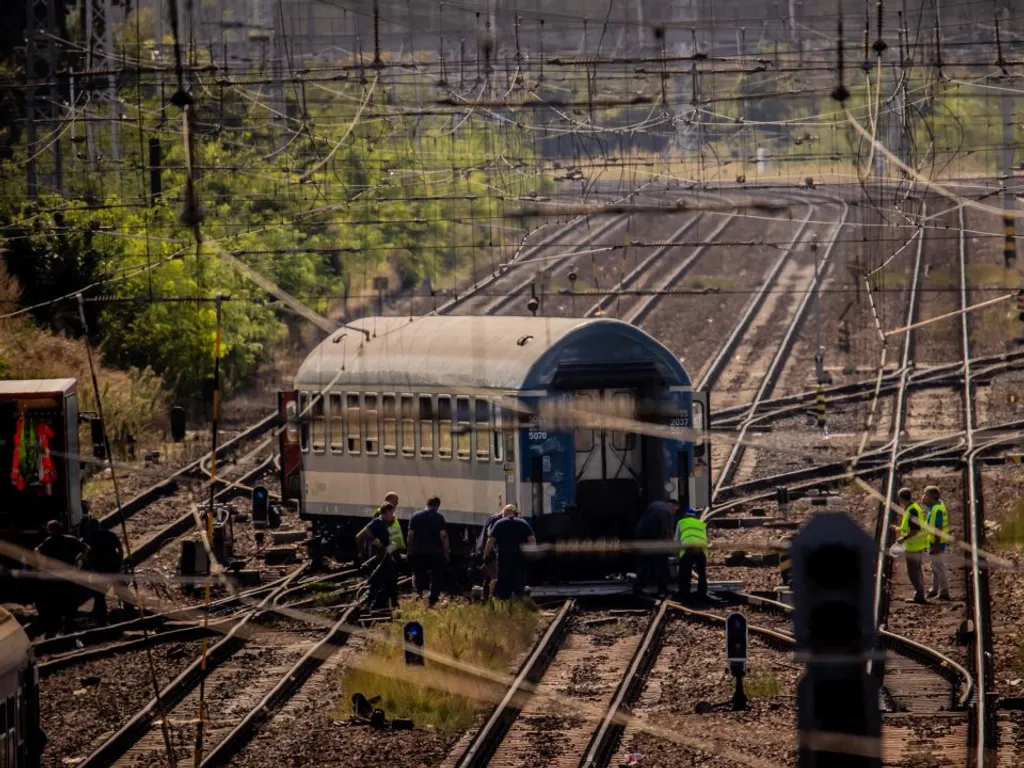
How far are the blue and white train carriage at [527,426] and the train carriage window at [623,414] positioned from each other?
0.02 meters

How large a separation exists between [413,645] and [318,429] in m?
8.78

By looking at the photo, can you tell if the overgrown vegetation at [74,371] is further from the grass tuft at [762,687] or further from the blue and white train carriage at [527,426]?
the grass tuft at [762,687]

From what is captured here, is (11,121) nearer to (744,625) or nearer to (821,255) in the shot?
(821,255)

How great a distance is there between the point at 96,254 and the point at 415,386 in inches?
604

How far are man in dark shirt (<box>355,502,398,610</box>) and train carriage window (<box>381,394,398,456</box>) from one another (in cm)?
272

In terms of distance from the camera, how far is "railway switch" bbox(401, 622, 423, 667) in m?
16.1

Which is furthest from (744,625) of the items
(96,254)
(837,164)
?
(837,164)

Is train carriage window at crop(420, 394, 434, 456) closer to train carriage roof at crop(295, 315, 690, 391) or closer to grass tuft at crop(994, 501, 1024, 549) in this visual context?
train carriage roof at crop(295, 315, 690, 391)

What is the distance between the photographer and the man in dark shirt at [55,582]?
64.6 ft

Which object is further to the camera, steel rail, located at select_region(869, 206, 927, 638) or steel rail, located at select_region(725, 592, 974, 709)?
steel rail, located at select_region(869, 206, 927, 638)

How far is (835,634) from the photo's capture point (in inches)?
153

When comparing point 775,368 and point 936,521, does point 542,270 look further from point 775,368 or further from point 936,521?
point 936,521

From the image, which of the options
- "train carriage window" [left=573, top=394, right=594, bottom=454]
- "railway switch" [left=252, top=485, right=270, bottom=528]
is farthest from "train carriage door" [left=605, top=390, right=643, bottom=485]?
"railway switch" [left=252, top=485, right=270, bottom=528]

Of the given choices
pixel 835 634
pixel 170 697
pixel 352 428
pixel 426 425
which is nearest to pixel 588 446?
pixel 426 425
